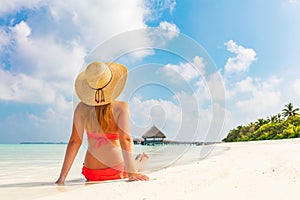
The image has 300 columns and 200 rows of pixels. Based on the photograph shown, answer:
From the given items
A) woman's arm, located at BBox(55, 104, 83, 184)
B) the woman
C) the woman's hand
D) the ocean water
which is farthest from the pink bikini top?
the woman's hand

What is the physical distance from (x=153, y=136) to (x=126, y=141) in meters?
27.0

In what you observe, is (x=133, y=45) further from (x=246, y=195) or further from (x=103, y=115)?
(x=246, y=195)

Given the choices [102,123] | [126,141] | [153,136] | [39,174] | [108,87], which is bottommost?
[39,174]

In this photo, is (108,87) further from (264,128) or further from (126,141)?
(264,128)

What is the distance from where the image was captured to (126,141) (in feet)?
9.55

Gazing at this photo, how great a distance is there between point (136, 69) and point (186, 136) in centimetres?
187

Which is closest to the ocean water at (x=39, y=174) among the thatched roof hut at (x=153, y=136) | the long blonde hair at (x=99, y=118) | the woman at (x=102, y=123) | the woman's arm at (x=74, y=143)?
the woman's arm at (x=74, y=143)

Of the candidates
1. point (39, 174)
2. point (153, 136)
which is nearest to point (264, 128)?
point (153, 136)

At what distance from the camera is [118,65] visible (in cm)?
323

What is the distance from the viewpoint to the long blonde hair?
3.03m

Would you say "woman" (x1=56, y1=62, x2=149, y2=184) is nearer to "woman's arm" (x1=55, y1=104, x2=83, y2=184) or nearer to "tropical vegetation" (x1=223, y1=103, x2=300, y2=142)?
"woman's arm" (x1=55, y1=104, x2=83, y2=184)

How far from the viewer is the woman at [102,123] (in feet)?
9.82

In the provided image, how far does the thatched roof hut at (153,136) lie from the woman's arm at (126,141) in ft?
83.6

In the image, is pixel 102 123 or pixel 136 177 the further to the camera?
pixel 102 123
